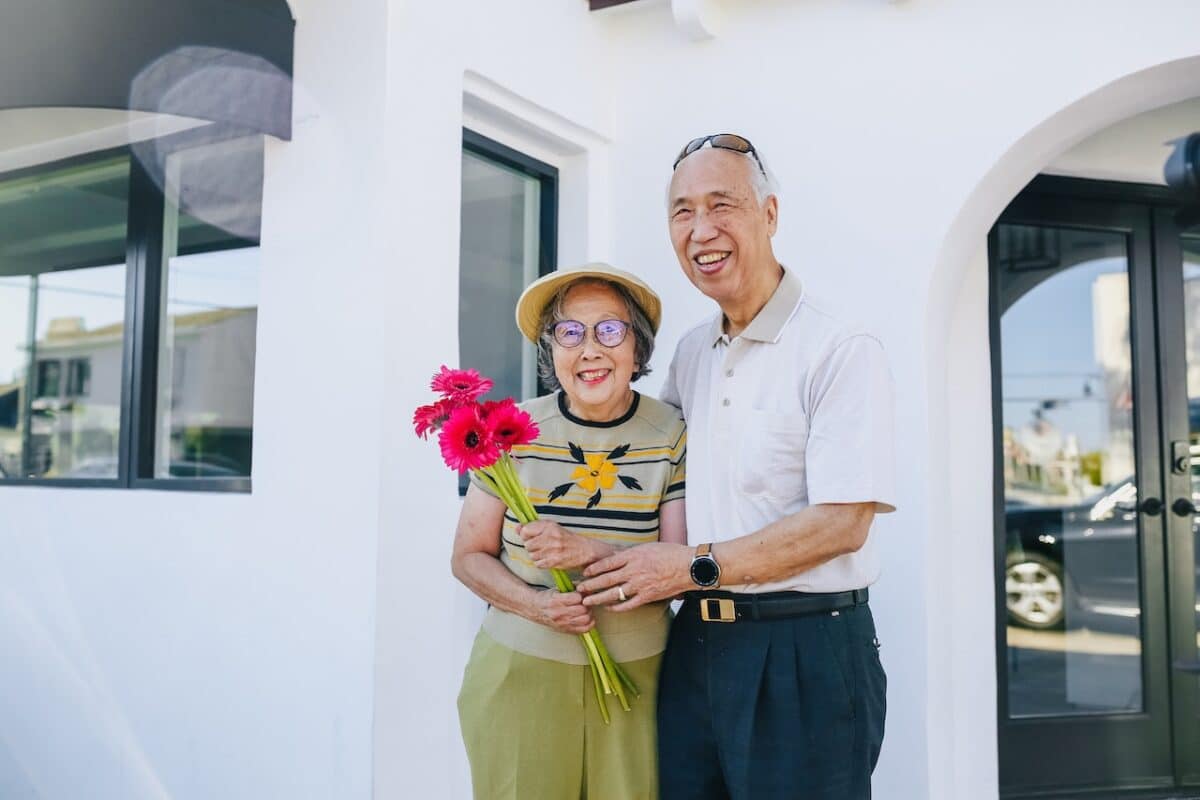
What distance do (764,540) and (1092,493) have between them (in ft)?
10.4

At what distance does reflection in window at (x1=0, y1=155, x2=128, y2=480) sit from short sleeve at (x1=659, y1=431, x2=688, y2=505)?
339cm

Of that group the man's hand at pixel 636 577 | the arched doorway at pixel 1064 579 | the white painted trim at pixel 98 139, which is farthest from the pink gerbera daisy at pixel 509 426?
the white painted trim at pixel 98 139

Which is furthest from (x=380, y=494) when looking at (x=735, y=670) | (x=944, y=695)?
(x=944, y=695)

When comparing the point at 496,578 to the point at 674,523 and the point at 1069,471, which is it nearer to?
the point at 674,523

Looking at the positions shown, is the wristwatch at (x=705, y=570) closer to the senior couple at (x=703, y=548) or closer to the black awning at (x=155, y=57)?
the senior couple at (x=703, y=548)

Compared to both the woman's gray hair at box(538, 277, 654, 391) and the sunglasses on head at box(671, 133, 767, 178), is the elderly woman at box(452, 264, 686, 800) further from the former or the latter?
the sunglasses on head at box(671, 133, 767, 178)

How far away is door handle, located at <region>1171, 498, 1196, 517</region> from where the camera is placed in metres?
4.33

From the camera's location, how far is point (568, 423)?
2.08m

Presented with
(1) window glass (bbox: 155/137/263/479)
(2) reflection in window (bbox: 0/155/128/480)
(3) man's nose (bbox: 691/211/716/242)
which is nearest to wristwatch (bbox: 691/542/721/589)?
(3) man's nose (bbox: 691/211/716/242)

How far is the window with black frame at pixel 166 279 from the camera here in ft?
12.1

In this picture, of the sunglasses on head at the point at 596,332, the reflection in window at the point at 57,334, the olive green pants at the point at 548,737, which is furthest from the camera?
the reflection in window at the point at 57,334

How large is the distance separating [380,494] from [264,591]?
0.59 m

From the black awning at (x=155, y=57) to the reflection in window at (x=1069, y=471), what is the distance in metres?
3.04

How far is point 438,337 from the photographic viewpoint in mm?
2988
